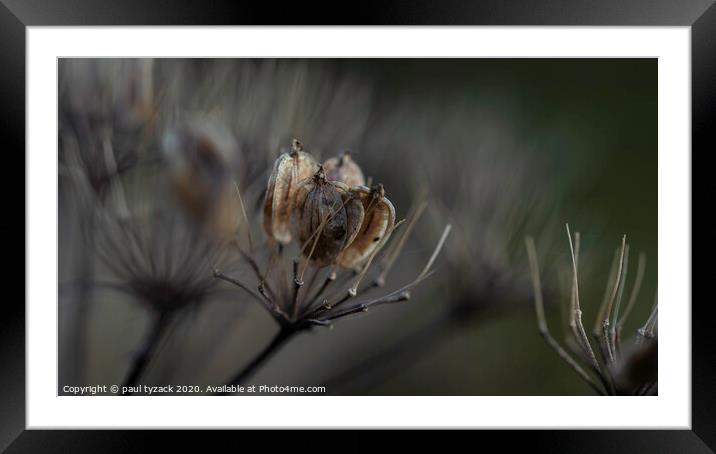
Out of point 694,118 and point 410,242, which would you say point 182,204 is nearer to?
point 410,242

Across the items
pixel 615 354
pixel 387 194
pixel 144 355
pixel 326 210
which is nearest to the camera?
pixel 326 210

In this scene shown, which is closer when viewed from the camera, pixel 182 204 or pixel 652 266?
pixel 182 204

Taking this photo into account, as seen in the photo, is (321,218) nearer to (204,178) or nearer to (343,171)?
(343,171)

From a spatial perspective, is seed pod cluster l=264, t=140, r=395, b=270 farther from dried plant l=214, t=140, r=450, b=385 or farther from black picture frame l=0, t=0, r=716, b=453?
black picture frame l=0, t=0, r=716, b=453

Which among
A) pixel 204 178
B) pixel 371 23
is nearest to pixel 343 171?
pixel 204 178

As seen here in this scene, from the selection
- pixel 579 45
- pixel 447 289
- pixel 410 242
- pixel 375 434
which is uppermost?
pixel 579 45

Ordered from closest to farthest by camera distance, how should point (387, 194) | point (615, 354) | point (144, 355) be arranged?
point (615, 354) → point (144, 355) → point (387, 194)

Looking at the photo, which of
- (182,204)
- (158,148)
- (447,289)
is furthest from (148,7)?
(447,289)
